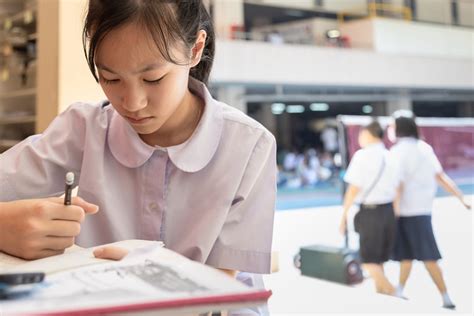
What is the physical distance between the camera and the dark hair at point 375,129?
2.60 metres

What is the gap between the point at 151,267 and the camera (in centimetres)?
36

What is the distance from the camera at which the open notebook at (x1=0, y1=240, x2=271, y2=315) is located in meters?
0.28

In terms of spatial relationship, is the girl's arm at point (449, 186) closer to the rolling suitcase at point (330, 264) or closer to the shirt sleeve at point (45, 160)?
the rolling suitcase at point (330, 264)

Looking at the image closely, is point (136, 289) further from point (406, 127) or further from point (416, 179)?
point (406, 127)

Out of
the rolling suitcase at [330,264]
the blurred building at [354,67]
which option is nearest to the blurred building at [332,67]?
the blurred building at [354,67]

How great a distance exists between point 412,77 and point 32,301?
4767 mm

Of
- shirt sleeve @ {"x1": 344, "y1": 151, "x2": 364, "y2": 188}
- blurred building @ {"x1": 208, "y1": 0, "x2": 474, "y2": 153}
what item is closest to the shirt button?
shirt sleeve @ {"x1": 344, "y1": 151, "x2": 364, "y2": 188}

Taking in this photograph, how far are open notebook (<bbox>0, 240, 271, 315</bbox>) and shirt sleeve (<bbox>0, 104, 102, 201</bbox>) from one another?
334mm

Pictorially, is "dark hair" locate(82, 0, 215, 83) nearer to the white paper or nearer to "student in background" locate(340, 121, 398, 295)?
the white paper

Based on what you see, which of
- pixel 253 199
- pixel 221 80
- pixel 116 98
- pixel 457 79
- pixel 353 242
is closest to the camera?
pixel 116 98

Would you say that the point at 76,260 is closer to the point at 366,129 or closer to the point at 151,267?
the point at 151,267

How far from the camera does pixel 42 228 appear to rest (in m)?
0.48

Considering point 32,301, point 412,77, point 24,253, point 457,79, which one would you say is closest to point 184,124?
point 24,253

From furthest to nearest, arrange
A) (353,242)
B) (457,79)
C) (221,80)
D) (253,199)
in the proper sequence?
(221,80) < (457,79) < (353,242) < (253,199)
